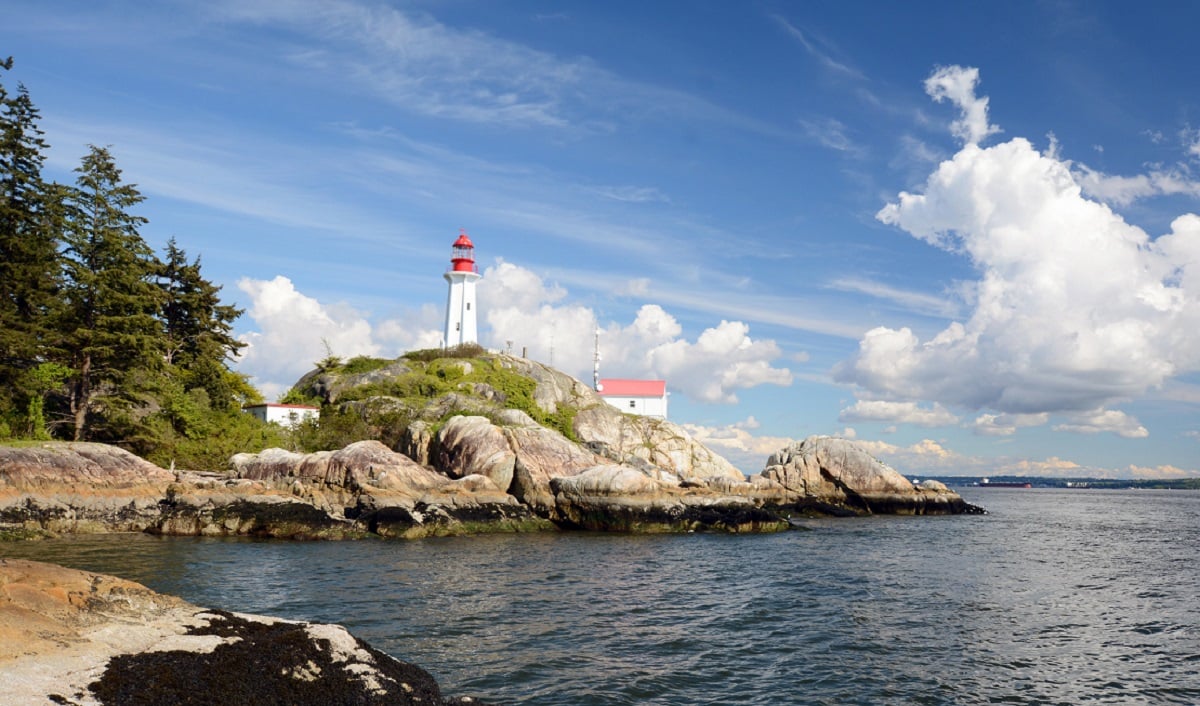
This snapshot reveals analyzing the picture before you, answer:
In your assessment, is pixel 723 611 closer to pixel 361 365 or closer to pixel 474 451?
pixel 474 451

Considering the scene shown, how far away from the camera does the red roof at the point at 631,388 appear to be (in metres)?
76.7

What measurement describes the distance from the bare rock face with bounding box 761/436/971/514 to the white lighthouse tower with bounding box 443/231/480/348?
28888 millimetres

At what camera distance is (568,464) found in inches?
1636

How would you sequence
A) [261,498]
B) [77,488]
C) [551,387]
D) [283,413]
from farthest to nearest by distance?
[551,387], [283,413], [261,498], [77,488]

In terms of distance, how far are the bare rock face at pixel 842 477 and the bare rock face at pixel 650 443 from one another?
15.2 ft

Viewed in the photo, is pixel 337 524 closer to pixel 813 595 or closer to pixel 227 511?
pixel 227 511

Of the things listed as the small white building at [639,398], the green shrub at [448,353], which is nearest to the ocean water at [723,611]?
the green shrub at [448,353]

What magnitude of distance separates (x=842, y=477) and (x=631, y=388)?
2780 centimetres

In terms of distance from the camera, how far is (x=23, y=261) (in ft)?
118

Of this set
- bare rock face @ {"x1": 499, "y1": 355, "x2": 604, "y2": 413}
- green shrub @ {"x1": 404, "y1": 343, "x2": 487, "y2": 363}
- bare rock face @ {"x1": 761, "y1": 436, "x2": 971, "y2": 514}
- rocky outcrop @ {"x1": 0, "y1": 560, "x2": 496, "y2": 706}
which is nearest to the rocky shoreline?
bare rock face @ {"x1": 761, "y1": 436, "x2": 971, "y2": 514}

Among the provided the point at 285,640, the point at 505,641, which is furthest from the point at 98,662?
the point at 505,641

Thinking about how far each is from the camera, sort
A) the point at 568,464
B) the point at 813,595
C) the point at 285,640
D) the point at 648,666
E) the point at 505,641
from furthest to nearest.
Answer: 1. the point at 568,464
2. the point at 813,595
3. the point at 505,641
4. the point at 648,666
5. the point at 285,640

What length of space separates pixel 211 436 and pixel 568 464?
21252 millimetres

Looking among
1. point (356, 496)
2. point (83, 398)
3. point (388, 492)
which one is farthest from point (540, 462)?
point (83, 398)
